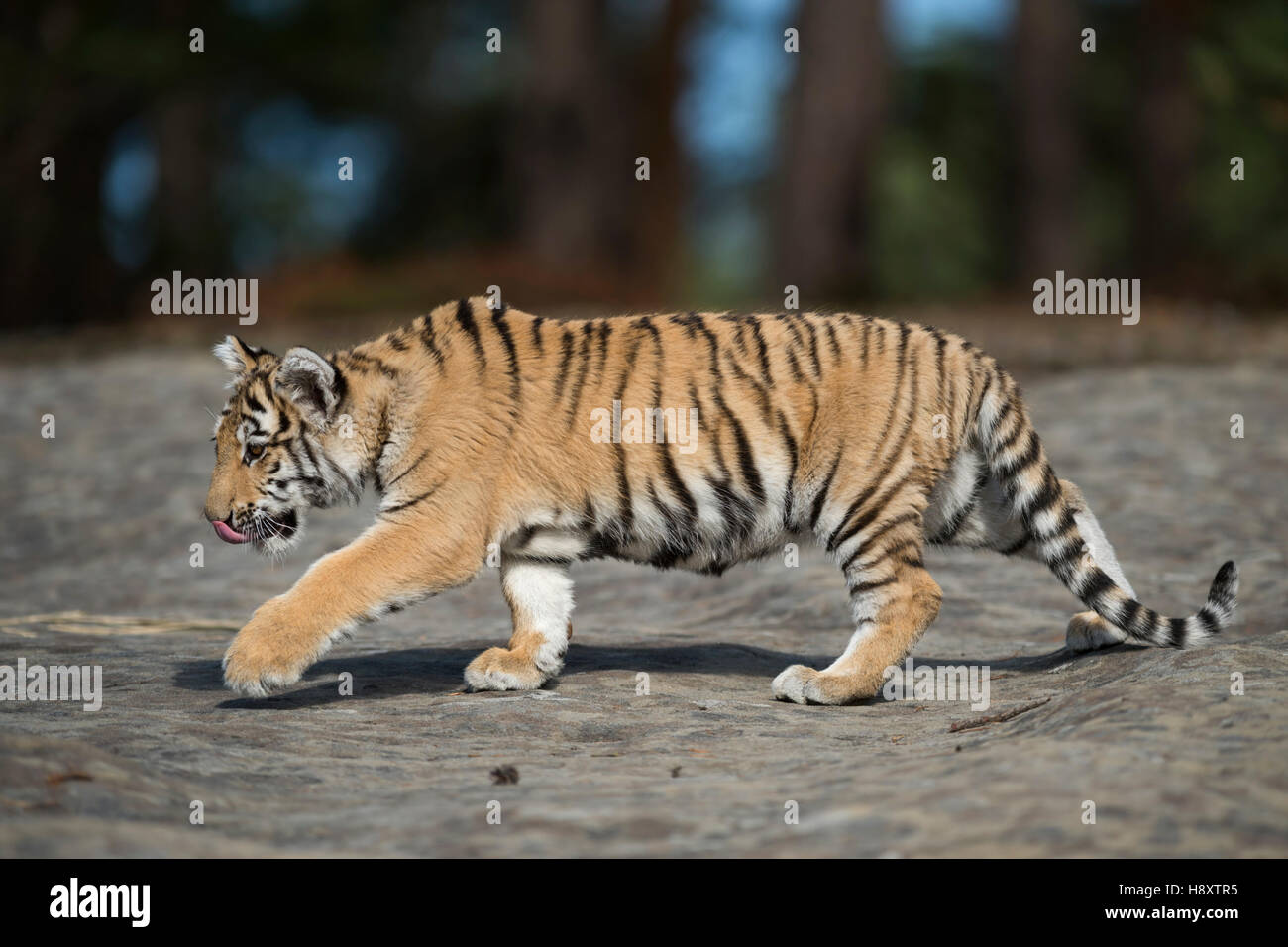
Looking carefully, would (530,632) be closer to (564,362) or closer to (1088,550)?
(564,362)

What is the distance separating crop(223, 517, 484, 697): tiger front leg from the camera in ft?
16.1

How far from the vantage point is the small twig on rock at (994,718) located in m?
4.71

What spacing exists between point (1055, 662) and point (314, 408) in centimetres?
285

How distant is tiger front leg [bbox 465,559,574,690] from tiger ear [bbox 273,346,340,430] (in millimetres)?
839

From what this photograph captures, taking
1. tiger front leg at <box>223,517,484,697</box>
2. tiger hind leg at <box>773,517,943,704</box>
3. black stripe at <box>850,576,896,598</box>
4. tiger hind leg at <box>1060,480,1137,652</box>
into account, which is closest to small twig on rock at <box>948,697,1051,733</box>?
tiger hind leg at <box>773,517,943,704</box>

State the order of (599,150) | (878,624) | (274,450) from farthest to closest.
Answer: (599,150) < (274,450) < (878,624)

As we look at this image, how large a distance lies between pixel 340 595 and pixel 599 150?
54.8 feet

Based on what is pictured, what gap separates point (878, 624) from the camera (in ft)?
17.3

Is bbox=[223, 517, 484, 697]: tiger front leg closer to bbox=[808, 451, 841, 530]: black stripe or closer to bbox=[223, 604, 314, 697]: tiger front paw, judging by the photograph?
bbox=[223, 604, 314, 697]: tiger front paw

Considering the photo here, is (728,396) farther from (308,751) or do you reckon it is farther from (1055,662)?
(308,751)

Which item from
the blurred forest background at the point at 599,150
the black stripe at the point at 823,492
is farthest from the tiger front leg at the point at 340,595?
the blurred forest background at the point at 599,150

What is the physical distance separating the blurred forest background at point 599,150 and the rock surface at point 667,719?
586 cm

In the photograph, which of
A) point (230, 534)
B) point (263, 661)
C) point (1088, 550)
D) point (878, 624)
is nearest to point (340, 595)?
point (263, 661)
